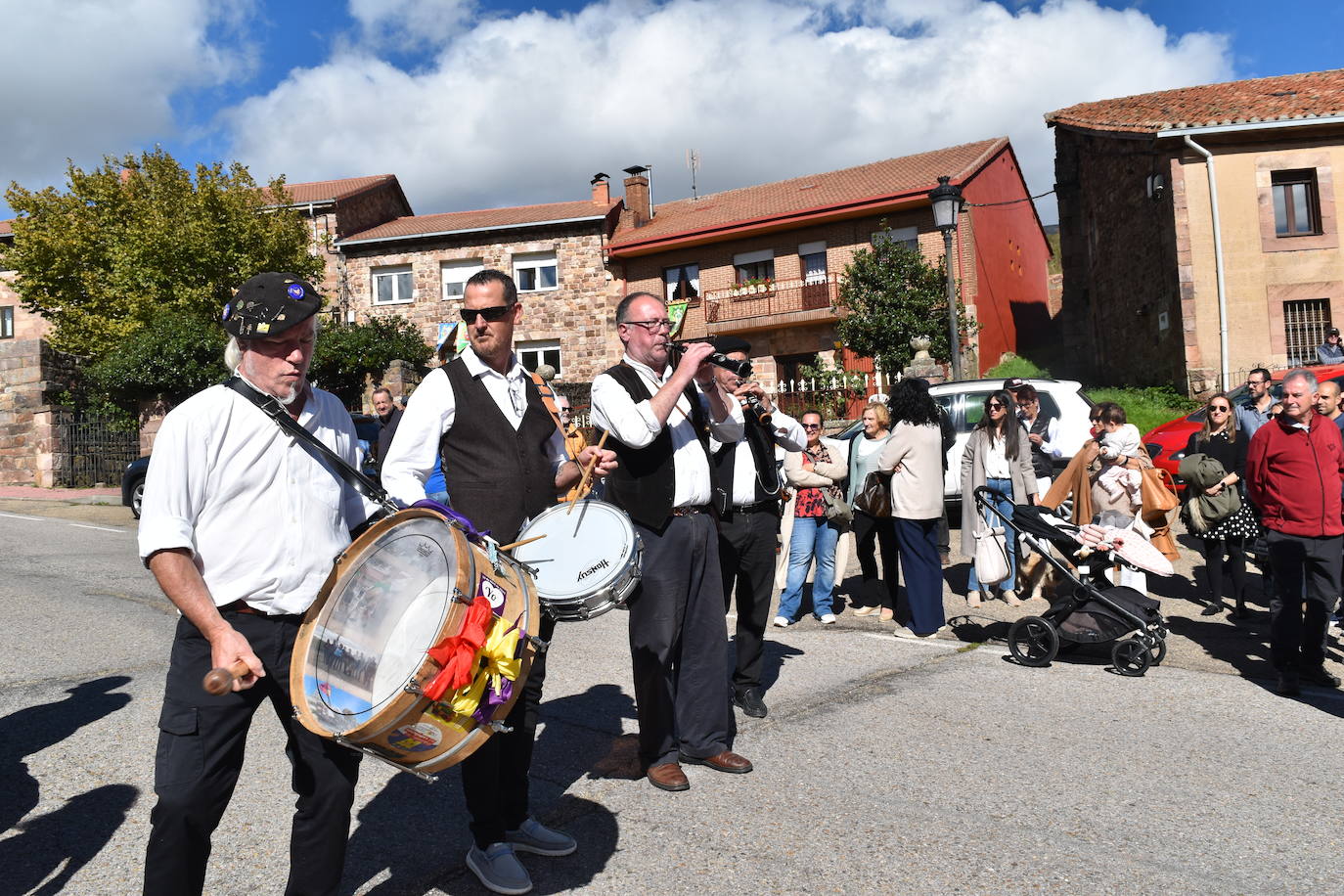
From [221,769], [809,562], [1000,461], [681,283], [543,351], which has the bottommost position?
[809,562]

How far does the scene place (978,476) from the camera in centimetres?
866

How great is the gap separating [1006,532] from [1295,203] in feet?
60.8

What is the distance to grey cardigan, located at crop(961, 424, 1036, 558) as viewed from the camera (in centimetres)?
836

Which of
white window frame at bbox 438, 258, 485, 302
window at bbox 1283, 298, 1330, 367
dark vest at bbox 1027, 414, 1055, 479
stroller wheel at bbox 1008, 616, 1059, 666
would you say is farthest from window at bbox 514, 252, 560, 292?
stroller wheel at bbox 1008, 616, 1059, 666

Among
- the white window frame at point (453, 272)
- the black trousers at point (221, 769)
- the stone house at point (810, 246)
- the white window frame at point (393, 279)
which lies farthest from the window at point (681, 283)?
the black trousers at point (221, 769)

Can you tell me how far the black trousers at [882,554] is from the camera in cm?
844

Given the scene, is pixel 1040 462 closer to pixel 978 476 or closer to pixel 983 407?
pixel 978 476

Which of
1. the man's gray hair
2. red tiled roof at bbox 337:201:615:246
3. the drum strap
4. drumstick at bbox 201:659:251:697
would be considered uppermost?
red tiled roof at bbox 337:201:615:246

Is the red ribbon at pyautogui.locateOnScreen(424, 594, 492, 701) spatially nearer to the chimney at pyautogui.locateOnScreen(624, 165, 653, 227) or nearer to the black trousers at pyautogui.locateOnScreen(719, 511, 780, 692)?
the black trousers at pyautogui.locateOnScreen(719, 511, 780, 692)

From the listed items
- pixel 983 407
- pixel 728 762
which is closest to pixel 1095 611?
pixel 728 762

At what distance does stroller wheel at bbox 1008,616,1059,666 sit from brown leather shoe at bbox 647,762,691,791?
3.22 meters

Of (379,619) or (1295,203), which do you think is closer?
(379,619)

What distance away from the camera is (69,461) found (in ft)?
70.8

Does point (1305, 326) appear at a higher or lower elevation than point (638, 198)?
lower
